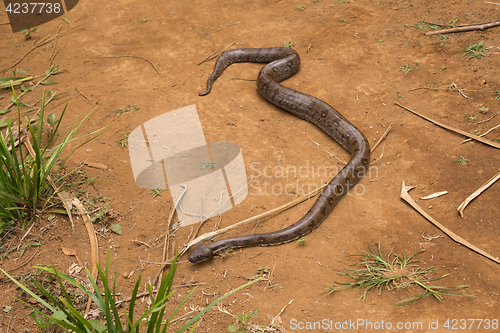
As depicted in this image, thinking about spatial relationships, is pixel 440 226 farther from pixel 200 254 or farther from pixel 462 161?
pixel 200 254

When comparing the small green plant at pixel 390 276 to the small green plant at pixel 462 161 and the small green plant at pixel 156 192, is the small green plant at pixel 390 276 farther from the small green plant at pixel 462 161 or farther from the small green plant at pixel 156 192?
the small green plant at pixel 156 192

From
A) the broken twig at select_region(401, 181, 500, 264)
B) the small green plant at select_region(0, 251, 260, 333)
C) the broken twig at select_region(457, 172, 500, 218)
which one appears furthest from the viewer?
the broken twig at select_region(457, 172, 500, 218)

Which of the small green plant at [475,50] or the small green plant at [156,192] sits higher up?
the small green plant at [475,50]

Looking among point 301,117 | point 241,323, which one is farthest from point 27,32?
point 241,323

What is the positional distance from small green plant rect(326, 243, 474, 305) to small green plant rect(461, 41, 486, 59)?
5.02m

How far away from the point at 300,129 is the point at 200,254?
10.6ft

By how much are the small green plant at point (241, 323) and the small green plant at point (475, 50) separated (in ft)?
22.4

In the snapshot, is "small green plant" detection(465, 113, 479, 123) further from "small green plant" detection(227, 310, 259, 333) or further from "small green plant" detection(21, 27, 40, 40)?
"small green plant" detection(21, 27, 40, 40)

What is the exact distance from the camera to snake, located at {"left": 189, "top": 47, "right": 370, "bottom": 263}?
15.4 feet

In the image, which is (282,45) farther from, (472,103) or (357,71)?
(472,103)

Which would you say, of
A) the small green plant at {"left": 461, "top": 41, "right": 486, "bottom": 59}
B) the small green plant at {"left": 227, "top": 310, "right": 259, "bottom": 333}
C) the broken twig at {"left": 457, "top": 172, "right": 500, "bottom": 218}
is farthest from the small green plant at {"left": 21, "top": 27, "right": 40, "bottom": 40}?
the small green plant at {"left": 461, "top": 41, "right": 486, "bottom": 59}

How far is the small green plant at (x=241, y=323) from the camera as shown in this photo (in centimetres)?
360

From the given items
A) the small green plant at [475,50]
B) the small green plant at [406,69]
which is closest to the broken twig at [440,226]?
the small green plant at [406,69]

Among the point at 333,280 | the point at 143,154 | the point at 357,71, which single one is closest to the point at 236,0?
the point at 357,71
